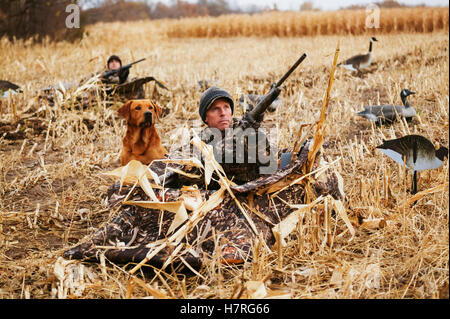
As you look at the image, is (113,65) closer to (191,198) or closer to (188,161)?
(188,161)

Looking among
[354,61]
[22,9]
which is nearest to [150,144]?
[354,61]

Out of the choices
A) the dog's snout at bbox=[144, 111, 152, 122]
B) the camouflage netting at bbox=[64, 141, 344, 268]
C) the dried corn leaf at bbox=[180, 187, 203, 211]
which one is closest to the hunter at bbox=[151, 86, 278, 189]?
the camouflage netting at bbox=[64, 141, 344, 268]

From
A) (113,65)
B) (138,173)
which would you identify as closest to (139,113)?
(138,173)

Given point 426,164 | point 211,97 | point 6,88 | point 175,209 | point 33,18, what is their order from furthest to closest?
1. point 33,18
2. point 6,88
3. point 211,97
4. point 426,164
5. point 175,209

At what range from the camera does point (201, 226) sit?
2.56m

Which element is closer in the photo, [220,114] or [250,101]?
[220,114]

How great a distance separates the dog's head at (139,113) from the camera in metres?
4.04

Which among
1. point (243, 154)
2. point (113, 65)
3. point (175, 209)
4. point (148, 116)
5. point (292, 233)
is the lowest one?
point (292, 233)

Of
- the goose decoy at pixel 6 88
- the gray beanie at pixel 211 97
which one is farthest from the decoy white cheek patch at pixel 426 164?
the goose decoy at pixel 6 88

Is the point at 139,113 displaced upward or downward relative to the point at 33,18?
downward

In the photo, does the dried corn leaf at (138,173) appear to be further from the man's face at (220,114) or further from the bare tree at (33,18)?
the bare tree at (33,18)

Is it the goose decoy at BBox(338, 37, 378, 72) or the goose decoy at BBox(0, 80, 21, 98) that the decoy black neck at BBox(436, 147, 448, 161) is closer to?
the goose decoy at BBox(338, 37, 378, 72)

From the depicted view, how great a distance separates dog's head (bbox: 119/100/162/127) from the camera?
404cm

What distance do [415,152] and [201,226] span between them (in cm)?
144
